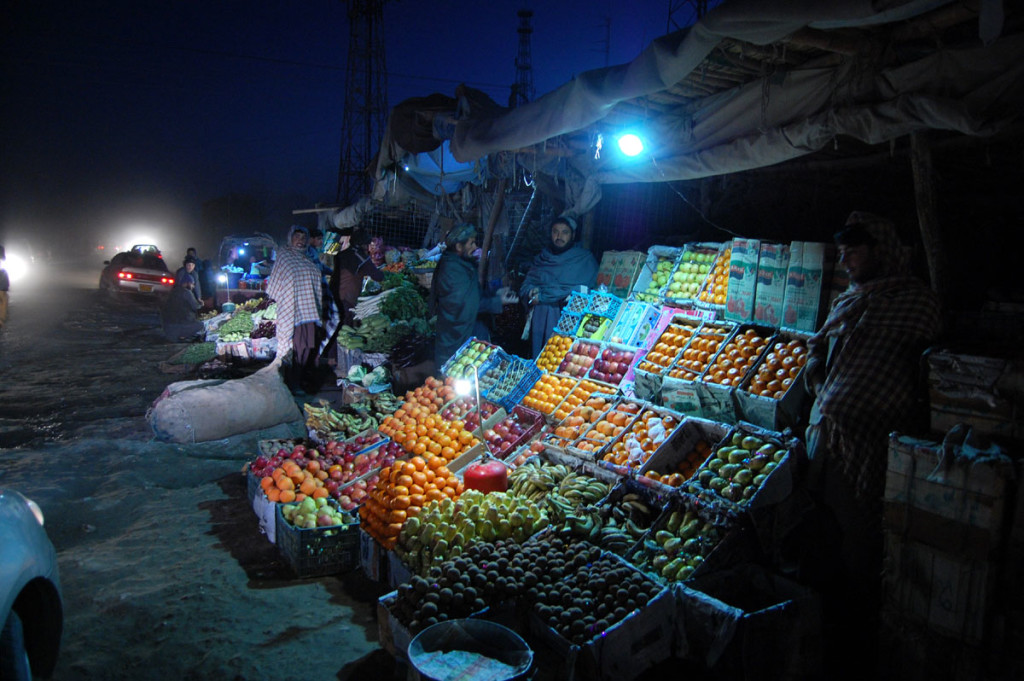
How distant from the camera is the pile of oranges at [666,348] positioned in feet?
18.2

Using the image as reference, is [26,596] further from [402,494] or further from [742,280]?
[742,280]

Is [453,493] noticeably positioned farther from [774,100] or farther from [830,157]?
[830,157]

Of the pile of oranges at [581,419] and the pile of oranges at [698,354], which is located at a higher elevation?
the pile of oranges at [698,354]

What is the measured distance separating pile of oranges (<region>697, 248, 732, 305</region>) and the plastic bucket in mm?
3896

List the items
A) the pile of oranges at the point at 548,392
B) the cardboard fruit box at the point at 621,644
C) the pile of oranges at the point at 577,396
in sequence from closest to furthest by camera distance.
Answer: the cardboard fruit box at the point at 621,644 → the pile of oranges at the point at 577,396 → the pile of oranges at the point at 548,392

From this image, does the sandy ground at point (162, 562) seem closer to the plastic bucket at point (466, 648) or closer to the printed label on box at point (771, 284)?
the plastic bucket at point (466, 648)

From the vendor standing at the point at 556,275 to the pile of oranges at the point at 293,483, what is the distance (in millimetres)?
3145

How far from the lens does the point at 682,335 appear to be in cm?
573

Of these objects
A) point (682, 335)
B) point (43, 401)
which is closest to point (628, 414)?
point (682, 335)

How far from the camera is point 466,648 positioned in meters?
2.83

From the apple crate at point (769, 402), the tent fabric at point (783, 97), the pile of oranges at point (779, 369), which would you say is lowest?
the apple crate at point (769, 402)

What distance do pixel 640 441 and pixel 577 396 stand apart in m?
1.12

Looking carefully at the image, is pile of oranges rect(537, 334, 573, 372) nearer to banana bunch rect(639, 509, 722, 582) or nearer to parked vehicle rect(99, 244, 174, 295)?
banana bunch rect(639, 509, 722, 582)

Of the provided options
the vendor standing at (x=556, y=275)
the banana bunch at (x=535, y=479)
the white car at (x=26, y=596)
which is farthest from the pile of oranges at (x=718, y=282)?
the white car at (x=26, y=596)
